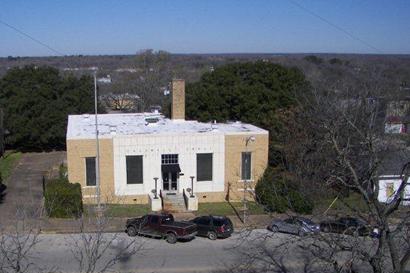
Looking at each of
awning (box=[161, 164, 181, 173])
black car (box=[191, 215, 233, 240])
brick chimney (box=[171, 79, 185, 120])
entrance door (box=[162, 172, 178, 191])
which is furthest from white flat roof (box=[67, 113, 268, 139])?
black car (box=[191, 215, 233, 240])

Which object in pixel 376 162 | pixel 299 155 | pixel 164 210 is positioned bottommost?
pixel 164 210

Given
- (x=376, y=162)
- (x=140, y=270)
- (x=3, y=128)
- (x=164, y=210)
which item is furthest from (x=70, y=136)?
(x=376, y=162)

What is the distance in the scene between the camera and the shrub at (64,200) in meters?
29.4

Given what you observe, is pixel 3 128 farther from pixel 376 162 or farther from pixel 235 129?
pixel 376 162

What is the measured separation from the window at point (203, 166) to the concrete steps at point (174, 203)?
2.14 m

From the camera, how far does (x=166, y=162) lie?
34.1 meters

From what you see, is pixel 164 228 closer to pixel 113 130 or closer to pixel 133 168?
pixel 133 168

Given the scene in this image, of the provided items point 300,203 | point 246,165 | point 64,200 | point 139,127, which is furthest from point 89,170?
point 300,203

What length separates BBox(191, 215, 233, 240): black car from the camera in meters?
26.0

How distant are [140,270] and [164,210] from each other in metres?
11.0

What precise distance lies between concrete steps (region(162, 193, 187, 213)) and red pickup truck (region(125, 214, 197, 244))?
623 centimetres

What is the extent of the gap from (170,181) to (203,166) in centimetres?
239

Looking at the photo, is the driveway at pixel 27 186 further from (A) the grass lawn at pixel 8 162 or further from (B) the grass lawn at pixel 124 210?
(B) the grass lawn at pixel 124 210

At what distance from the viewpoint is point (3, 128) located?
161ft
